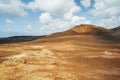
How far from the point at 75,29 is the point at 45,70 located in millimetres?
56099

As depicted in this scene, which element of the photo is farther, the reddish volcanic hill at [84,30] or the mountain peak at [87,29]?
the reddish volcanic hill at [84,30]

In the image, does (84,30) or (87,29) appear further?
(87,29)

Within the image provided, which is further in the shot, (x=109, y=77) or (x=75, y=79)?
(x=109, y=77)

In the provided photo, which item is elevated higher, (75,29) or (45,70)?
(75,29)

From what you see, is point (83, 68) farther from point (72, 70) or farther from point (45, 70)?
point (45, 70)

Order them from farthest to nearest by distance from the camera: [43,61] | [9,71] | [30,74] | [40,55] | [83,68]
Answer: [40,55]
[43,61]
[83,68]
[9,71]
[30,74]

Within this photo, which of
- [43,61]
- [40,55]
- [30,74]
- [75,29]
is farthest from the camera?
[75,29]

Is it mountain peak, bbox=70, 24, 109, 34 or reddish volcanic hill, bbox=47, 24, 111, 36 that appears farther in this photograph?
reddish volcanic hill, bbox=47, 24, 111, 36

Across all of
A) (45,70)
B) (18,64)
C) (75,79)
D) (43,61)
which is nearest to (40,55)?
(43,61)

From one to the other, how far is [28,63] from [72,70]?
20.1 feet

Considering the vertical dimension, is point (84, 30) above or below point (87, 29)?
below

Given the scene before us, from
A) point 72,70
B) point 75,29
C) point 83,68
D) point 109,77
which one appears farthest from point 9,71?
point 75,29

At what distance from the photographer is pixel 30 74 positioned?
18688 mm

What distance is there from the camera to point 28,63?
76.4ft
